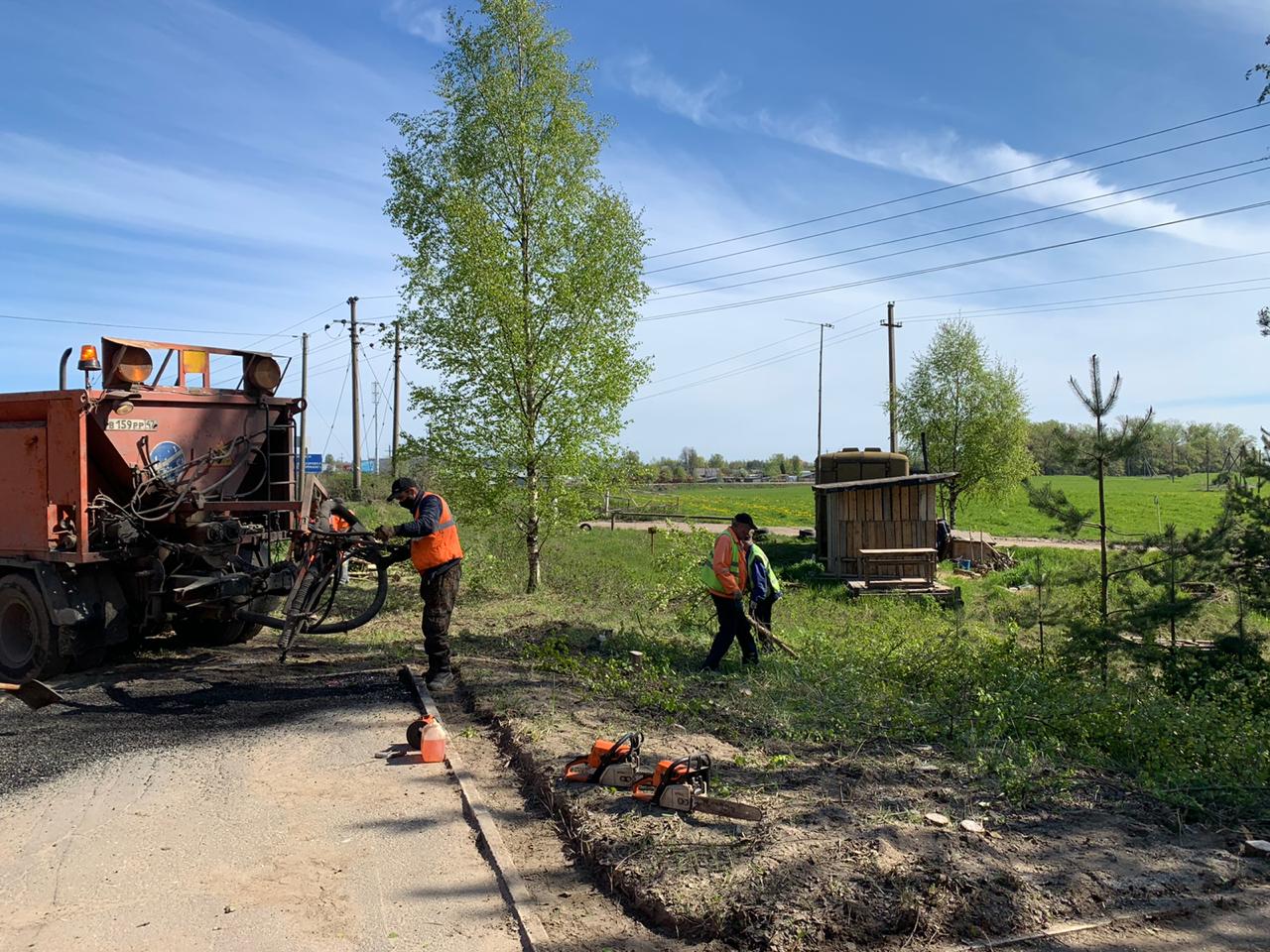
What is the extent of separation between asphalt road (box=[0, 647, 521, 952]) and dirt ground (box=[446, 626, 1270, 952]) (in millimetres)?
734

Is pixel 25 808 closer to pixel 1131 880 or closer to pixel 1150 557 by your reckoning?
pixel 1131 880

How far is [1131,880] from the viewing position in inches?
164

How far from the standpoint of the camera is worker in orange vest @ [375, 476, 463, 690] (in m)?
8.09

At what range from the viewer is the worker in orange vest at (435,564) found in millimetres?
8086

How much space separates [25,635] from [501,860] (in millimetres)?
6756

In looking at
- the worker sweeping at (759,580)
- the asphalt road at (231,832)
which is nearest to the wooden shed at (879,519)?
the worker sweeping at (759,580)

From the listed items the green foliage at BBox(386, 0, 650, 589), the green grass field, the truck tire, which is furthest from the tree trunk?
the green grass field

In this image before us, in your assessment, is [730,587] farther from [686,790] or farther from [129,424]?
[129,424]

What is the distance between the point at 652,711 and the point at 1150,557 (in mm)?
5174

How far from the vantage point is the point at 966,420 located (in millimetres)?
28500

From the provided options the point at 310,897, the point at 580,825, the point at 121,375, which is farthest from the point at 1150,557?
the point at 121,375

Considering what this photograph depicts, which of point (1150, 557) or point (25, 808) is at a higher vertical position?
point (1150, 557)

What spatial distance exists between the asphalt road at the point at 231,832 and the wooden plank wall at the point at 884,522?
14378 millimetres

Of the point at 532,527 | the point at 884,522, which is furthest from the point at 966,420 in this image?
the point at 532,527
